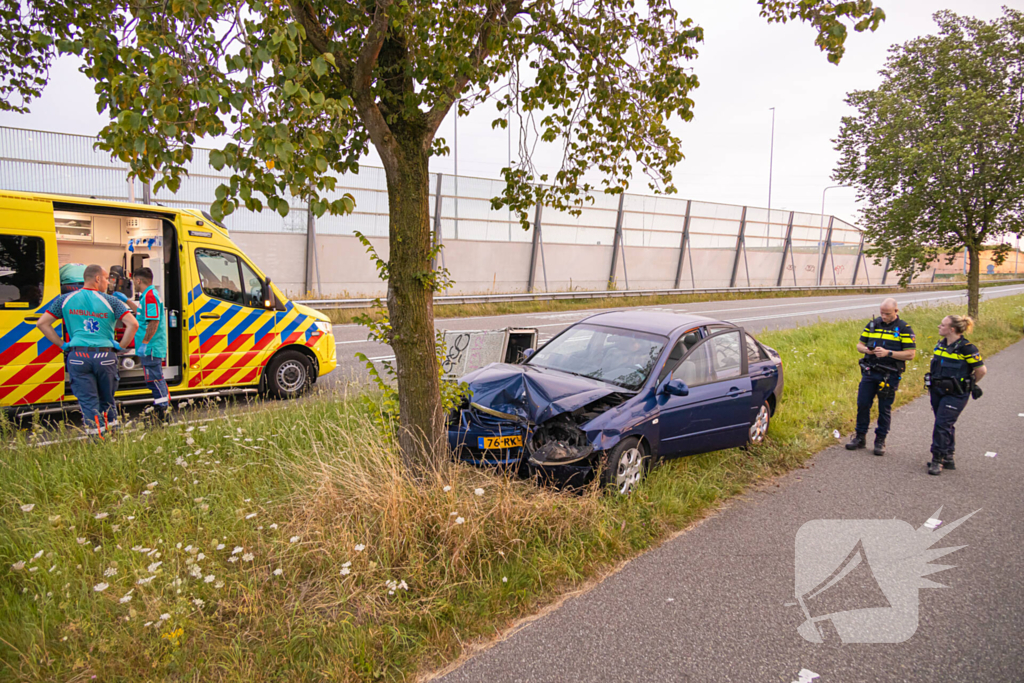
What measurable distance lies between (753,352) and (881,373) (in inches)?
57.7

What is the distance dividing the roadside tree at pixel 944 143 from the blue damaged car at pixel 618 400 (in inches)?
487

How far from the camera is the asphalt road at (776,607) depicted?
309cm

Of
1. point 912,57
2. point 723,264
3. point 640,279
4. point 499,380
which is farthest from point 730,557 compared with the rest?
point 723,264

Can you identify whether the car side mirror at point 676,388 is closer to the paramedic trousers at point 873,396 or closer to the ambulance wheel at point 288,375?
the paramedic trousers at point 873,396

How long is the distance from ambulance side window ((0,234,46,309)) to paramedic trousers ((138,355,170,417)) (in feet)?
3.84

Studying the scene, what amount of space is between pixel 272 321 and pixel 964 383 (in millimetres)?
7865

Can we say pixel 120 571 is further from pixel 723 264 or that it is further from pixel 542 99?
pixel 723 264

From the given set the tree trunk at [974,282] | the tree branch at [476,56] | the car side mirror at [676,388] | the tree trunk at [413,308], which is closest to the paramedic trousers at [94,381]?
the tree trunk at [413,308]

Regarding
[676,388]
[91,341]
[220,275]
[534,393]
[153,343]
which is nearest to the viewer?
[534,393]

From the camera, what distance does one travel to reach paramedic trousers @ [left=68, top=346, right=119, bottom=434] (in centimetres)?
578

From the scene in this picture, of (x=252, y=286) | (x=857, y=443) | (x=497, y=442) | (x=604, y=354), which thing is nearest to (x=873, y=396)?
(x=857, y=443)

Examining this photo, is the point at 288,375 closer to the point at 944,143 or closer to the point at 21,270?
the point at 21,270

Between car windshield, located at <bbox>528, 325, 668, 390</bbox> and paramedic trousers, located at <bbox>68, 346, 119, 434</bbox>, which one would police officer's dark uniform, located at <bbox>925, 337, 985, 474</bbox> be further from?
paramedic trousers, located at <bbox>68, 346, 119, 434</bbox>

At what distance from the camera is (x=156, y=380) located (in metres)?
6.79
